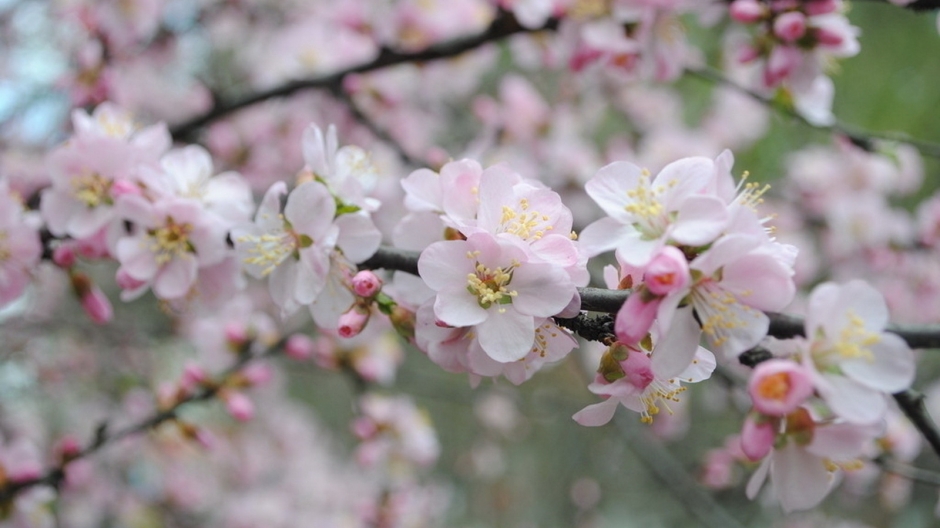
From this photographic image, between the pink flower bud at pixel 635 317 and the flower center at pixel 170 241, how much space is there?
0.58 metres

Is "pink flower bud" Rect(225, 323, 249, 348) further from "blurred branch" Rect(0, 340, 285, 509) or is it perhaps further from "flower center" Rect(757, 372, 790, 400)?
"flower center" Rect(757, 372, 790, 400)

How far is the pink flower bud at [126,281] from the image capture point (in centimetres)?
84

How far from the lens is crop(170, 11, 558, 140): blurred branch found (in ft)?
4.55

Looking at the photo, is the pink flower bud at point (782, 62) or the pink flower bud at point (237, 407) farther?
the pink flower bud at point (237, 407)

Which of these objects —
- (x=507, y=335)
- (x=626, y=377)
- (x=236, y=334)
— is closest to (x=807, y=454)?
(x=626, y=377)

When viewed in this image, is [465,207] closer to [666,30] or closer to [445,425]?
[666,30]

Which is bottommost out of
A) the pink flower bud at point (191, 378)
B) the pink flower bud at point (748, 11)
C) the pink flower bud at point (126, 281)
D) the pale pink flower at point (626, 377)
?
the pink flower bud at point (191, 378)

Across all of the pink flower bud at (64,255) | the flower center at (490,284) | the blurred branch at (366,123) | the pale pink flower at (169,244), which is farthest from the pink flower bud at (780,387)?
the blurred branch at (366,123)

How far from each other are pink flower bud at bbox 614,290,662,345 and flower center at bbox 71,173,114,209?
2.36 feet

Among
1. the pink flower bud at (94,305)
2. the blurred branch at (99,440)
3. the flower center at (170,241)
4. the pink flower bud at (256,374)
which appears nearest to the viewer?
the flower center at (170,241)

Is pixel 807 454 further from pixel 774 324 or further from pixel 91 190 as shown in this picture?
pixel 91 190

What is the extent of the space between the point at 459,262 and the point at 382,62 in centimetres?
97

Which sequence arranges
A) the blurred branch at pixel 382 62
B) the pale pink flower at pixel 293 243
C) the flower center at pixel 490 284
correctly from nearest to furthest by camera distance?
the flower center at pixel 490 284
the pale pink flower at pixel 293 243
the blurred branch at pixel 382 62

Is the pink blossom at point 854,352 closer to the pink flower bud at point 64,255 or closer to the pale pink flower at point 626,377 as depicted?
the pale pink flower at point 626,377
